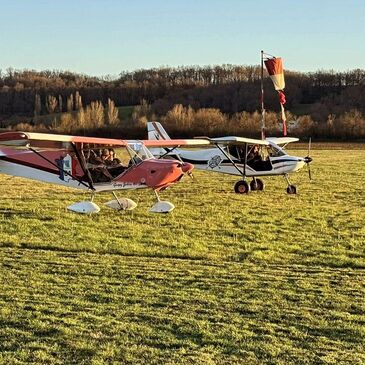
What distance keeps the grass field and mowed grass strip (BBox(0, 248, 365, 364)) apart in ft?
0.05

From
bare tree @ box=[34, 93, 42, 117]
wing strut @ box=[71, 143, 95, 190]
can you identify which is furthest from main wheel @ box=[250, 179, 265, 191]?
bare tree @ box=[34, 93, 42, 117]

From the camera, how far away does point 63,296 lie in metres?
7.43

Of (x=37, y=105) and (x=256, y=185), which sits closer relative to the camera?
(x=256, y=185)

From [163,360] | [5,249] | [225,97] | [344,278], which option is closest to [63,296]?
[163,360]

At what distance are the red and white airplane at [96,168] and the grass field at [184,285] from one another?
2.12 feet

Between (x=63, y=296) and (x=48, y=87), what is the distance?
13719cm

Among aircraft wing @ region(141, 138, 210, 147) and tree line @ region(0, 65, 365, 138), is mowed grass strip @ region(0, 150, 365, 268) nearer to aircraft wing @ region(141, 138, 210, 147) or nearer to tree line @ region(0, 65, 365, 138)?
aircraft wing @ region(141, 138, 210, 147)

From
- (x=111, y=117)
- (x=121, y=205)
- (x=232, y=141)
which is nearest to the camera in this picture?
(x=121, y=205)

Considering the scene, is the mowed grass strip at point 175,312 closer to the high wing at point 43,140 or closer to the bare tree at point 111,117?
the high wing at point 43,140

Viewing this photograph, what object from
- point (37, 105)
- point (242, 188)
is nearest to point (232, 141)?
point (242, 188)

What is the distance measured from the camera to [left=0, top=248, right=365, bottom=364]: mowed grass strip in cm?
557

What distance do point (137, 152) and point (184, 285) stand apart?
6.86 m

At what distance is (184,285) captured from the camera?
8.09m

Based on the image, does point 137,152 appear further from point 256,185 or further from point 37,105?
point 37,105
